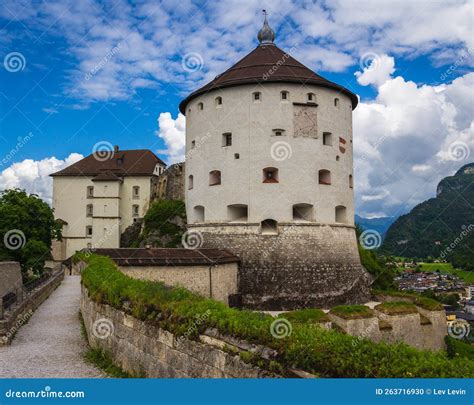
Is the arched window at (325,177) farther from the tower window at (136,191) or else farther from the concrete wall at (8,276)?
the tower window at (136,191)

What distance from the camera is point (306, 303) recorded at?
2153 centimetres

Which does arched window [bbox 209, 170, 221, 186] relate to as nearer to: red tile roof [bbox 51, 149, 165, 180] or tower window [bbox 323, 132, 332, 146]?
tower window [bbox 323, 132, 332, 146]

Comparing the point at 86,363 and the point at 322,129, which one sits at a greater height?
the point at 322,129

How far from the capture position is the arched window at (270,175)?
73.7 feet

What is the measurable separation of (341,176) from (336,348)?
19.7 meters

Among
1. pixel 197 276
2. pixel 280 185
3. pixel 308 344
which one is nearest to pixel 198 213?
pixel 280 185

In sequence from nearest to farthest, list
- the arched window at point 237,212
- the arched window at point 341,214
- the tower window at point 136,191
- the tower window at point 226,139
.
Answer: the arched window at point 237,212 < the tower window at point 226,139 < the arched window at point 341,214 < the tower window at point 136,191

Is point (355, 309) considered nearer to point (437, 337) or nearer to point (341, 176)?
point (437, 337)

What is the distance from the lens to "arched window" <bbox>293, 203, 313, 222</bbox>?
22.7m

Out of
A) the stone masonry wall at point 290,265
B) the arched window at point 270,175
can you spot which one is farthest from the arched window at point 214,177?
the arched window at point 270,175

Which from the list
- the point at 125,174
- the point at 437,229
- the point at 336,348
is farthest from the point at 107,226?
the point at 437,229

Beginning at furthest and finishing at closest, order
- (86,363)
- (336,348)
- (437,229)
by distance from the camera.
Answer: (437,229)
(86,363)
(336,348)

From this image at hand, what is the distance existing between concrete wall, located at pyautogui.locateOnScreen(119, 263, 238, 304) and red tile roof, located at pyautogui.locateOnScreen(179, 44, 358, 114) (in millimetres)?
9025

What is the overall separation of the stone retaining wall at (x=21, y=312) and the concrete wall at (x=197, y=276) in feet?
9.53
